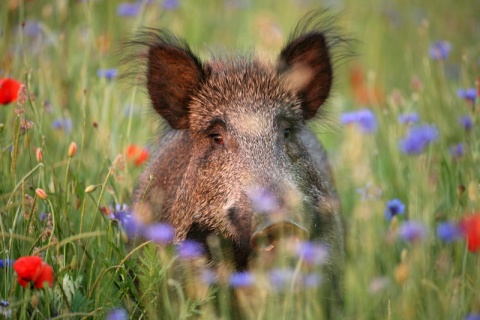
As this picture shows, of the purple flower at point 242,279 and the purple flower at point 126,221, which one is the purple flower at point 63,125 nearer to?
the purple flower at point 126,221

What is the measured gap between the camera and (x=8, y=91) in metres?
3.79

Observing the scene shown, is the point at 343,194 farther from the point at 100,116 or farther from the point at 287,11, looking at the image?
the point at 287,11

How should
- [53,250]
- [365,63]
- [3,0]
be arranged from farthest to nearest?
[365,63] → [3,0] → [53,250]

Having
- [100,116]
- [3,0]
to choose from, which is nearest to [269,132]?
[100,116]

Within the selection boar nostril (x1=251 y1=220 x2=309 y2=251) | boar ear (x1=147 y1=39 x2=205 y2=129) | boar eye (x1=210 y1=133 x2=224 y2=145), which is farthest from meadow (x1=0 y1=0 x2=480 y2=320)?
boar eye (x1=210 y1=133 x2=224 y2=145)

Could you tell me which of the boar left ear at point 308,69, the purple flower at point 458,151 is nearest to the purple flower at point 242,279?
the boar left ear at point 308,69

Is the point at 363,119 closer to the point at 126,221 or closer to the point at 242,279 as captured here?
the point at 126,221

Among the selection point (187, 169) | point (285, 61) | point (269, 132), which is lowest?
point (187, 169)

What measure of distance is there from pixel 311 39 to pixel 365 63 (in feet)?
16.2

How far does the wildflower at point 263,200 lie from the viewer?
346cm

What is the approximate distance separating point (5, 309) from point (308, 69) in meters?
2.57

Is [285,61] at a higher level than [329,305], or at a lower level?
higher

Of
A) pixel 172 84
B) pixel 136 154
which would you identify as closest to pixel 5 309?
pixel 172 84

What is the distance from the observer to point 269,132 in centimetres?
421
